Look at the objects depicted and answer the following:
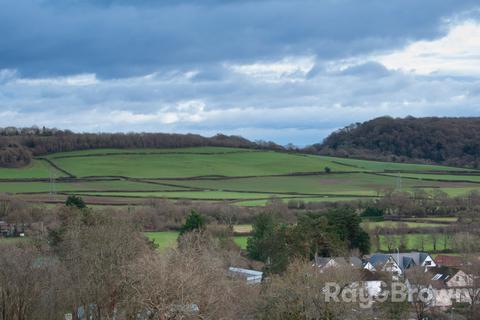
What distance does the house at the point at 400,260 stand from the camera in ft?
199

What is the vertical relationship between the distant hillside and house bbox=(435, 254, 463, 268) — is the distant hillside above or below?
above

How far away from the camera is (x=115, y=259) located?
40281mm

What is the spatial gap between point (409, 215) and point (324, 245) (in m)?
23.7

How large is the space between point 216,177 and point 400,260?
54441 mm

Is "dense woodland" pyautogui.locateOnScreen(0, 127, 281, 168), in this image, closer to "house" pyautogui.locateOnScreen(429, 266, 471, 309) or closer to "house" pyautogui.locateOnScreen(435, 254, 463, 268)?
"house" pyautogui.locateOnScreen(435, 254, 463, 268)

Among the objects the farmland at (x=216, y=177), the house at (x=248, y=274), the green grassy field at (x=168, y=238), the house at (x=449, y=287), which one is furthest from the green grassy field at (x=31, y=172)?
the house at (x=449, y=287)

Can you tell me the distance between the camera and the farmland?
96.6 metres

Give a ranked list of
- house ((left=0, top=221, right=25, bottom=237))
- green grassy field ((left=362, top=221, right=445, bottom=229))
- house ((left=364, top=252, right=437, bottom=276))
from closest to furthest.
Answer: house ((left=364, top=252, right=437, bottom=276)), house ((left=0, top=221, right=25, bottom=237)), green grassy field ((left=362, top=221, right=445, bottom=229))

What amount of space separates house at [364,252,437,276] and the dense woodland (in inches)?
2693

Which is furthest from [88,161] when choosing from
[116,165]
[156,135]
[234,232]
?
[234,232]

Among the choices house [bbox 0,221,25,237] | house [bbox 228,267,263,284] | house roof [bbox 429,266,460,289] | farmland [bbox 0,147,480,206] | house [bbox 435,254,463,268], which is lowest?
house [bbox 435,254,463,268]

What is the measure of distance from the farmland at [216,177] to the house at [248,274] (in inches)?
1237

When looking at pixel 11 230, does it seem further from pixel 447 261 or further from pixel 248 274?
pixel 447 261

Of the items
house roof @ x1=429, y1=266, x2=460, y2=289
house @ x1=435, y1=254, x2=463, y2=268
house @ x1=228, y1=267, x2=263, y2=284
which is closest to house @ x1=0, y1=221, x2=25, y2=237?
house @ x1=228, y1=267, x2=263, y2=284
